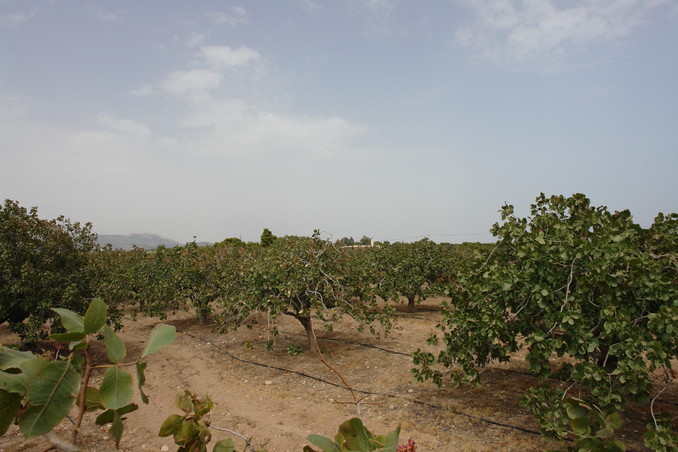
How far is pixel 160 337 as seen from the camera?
0.81 meters

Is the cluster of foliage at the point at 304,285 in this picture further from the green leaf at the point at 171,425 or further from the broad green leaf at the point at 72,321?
the broad green leaf at the point at 72,321

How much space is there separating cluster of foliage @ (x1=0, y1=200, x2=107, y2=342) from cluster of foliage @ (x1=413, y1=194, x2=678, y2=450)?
27.2ft

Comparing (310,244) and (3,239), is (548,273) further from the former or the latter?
(3,239)

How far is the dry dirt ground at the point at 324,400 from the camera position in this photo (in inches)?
238

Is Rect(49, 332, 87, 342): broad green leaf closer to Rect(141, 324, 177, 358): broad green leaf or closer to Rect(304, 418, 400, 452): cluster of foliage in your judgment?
Rect(141, 324, 177, 358): broad green leaf

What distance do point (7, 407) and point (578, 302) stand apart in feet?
17.2

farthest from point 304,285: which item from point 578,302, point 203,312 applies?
point 203,312

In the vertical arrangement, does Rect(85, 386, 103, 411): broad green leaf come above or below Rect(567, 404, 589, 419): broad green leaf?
above

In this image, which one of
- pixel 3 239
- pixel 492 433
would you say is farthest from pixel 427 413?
pixel 3 239

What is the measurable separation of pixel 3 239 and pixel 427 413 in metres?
9.44

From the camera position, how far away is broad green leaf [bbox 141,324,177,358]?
2.53ft

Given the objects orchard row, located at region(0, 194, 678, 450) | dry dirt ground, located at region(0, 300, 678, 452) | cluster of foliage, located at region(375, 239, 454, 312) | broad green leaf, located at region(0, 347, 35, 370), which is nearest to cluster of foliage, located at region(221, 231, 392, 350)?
orchard row, located at region(0, 194, 678, 450)

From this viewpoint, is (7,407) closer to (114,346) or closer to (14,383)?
(14,383)

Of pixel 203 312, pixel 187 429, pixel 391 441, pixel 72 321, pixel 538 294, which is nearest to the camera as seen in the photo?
pixel 72 321
